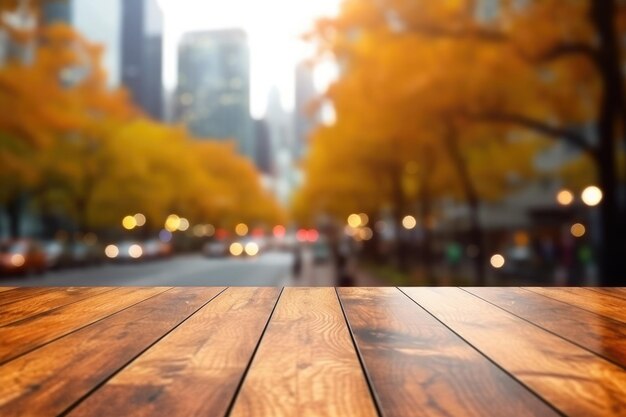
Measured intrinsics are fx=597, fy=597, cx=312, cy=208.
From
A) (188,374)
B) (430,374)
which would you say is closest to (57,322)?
(188,374)

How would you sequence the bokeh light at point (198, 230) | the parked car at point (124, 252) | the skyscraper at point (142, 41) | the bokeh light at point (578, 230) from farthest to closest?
1. the bokeh light at point (198, 230)
2. the parked car at point (124, 252)
3. the bokeh light at point (578, 230)
4. the skyscraper at point (142, 41)

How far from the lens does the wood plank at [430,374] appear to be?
1.35 metres

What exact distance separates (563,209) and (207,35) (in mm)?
37526

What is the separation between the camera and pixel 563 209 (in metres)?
31.0

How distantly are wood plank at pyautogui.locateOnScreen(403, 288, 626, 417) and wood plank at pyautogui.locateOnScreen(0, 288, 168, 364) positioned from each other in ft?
4.76

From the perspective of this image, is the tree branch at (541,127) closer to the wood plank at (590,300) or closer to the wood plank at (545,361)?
the wood plank at (590,300)

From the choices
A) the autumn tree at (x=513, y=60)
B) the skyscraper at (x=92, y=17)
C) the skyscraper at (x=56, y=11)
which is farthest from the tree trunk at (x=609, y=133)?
the skyscraper at (x=92, y=17)

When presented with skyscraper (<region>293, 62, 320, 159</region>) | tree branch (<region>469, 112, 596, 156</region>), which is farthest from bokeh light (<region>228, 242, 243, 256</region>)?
tree branch (<region>469, 112, 596, 156</region>)

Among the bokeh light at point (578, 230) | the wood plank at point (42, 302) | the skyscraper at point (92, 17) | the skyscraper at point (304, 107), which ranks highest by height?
the skyscraper at point (92, 17)

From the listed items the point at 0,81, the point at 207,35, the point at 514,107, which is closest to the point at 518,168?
the point at 514,107

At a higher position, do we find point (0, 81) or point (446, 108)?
point (0, 81)

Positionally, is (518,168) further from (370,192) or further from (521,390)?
(521,390)

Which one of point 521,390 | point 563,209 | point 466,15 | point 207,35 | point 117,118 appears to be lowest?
point 521,390

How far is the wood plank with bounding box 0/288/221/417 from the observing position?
1413mm
